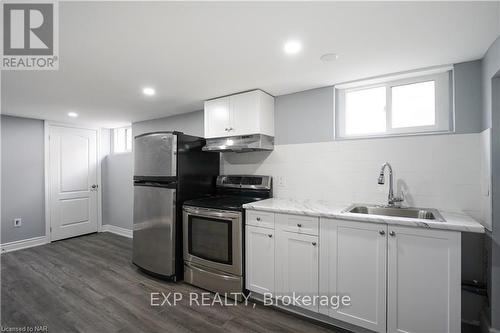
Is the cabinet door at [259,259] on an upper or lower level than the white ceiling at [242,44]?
lower

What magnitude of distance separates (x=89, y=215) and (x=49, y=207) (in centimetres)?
73

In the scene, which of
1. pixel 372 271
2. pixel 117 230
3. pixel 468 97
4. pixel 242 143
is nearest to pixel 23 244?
pixel 117 230

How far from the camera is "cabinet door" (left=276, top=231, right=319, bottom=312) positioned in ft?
6.61

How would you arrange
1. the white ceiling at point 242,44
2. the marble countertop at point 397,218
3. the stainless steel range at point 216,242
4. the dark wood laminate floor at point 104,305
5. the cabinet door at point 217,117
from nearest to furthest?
1. the white ceiling at point 242,44
2. the marble countertop at point 397,218
3. the dark wood laminate floor at point 104,305
4. the stainless steel range at point 216,242
5. the cabinet door at point 217,117

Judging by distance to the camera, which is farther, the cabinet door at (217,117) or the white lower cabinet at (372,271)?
the cabinet door at (217,117)

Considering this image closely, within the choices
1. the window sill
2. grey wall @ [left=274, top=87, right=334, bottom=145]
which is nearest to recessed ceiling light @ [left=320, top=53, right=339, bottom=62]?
grey wall @ [left=274, top=87, right=334, bottom=145]

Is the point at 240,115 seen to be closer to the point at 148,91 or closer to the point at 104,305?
the point at 148,91

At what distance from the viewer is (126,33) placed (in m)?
1.57

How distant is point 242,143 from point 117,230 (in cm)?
384

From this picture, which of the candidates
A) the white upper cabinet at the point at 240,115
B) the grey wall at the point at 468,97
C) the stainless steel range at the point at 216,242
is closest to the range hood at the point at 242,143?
the white upper cabinet at the point at 240,115

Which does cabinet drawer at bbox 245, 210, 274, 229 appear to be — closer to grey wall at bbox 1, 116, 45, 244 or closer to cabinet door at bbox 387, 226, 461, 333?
cabinet door at bbox 387, 226, 461, 333

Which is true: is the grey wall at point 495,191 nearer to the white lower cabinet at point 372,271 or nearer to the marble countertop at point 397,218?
the marble countertop at point 397,218

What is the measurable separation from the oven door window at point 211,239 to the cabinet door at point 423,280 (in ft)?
4.76

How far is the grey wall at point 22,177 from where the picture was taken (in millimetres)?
3770
